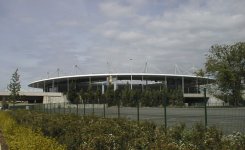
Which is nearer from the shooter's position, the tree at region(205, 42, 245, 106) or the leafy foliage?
the leafy foliage

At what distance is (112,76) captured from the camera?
15888 centimetres

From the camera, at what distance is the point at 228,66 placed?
78250 mm

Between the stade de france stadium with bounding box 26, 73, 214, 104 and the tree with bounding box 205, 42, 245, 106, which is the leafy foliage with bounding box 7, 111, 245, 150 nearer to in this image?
the tree with bounding box 205, 42, 245, 106

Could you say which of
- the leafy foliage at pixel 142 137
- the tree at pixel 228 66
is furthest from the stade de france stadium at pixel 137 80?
the leafy foliage at pixel 142 137

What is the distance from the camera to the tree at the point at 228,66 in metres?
77.2

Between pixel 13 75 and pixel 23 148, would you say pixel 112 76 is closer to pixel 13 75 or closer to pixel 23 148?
pixel 13 75

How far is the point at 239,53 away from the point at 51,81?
379 feet

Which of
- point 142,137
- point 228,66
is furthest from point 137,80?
point 142,137

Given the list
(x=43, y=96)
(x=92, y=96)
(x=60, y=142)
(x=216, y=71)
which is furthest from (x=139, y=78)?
(x=60, y=142)

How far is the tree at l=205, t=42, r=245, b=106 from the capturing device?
77188 mm

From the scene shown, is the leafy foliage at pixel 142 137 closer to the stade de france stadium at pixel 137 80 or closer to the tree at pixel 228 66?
the tree at pixel 228 66

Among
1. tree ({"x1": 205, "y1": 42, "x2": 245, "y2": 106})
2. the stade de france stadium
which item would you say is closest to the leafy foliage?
tree ({"x1": 205, "y1": 42, "x2": 245, "y2": 106})

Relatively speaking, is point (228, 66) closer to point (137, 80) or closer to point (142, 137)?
point (142, 137)

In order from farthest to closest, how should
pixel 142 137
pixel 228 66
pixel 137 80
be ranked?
pixel 137 80
pixel 228 66
pixel 142 137
